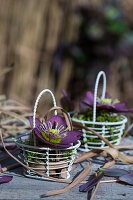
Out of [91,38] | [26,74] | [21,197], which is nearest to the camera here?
[21,197]

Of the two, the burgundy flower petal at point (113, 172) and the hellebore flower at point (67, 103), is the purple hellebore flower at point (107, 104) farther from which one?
the burgundy flower petal at point (113, 172)

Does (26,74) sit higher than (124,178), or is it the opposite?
(26,74)

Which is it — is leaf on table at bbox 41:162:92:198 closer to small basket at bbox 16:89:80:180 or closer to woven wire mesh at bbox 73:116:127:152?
small basket at bbox 16:89:80:180

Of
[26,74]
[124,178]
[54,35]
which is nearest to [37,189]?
[124,178]

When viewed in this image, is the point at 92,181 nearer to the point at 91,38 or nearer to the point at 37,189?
the point at 37,189

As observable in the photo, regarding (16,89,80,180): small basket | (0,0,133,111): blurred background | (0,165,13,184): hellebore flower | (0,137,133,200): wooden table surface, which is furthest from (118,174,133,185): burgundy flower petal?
(0,0,133,111): blurred background

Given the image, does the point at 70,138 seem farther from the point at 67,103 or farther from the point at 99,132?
the point at 67,103
